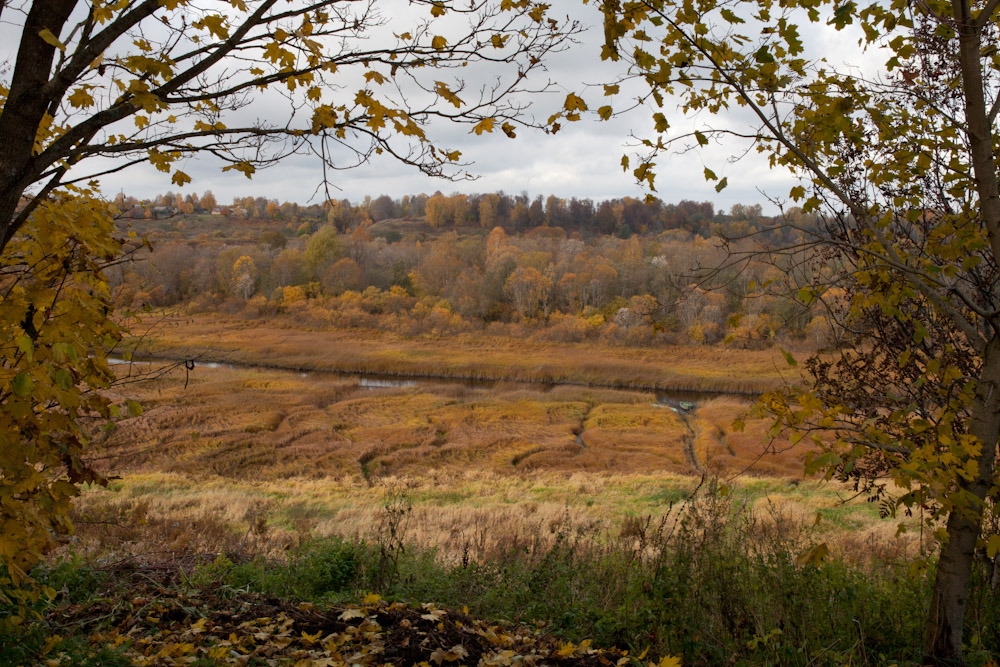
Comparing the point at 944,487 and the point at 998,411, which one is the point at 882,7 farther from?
the point at 944,487

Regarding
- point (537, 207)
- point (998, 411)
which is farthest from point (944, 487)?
point (537, 207)

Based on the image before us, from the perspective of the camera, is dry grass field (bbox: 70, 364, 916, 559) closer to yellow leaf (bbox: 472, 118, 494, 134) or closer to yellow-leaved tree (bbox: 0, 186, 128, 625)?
yellow-leaved tree (bbox: 0, 186, 128, 625)

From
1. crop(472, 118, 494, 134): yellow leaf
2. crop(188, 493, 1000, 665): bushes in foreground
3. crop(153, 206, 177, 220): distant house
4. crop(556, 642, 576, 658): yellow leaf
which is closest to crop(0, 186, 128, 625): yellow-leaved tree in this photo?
crop(153, 206, 177, 220): distant house

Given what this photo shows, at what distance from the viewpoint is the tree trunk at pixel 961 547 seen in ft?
11.4

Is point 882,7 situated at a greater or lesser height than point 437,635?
greater

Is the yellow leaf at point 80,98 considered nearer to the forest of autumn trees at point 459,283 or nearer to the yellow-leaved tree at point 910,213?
the yellow-leaved tree at point 910,213

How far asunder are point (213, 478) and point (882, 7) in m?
20.0

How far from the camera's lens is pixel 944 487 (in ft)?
9.49

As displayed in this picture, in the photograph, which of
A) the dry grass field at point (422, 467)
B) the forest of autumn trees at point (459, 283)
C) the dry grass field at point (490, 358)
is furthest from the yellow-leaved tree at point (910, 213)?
the forest of autumn trees at point (459, 283)

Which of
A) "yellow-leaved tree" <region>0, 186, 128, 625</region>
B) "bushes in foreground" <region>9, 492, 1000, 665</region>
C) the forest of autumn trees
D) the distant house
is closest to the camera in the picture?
"yellow-leaved tree" <region>0, 186, 128, 625</region>

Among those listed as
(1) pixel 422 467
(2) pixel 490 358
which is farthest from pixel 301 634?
(2) pixel 490 358

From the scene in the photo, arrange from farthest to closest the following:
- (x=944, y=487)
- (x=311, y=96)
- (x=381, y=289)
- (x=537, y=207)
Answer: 1. (x=537, y=207)
2. (x=381, y=289)
3. (x=311, y=96)
4. (x=944, y=487)

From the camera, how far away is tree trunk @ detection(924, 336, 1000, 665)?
11.4 ft

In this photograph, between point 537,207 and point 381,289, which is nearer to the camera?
point 381,289
